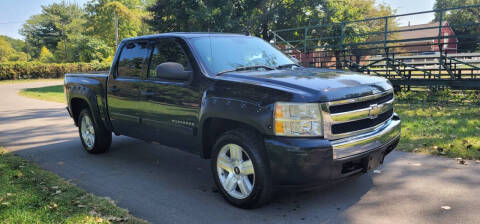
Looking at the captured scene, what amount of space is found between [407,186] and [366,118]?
3.91 feet

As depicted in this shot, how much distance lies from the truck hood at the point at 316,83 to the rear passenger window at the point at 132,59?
1627 mm

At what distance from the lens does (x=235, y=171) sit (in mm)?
3842

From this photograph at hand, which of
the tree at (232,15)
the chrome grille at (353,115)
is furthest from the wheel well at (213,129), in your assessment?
the tree at (232,15)

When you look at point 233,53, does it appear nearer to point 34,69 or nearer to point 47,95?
point 47,95

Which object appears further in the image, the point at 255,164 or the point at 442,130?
the point at 442,130

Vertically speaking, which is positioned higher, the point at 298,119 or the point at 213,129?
the point at 298,119

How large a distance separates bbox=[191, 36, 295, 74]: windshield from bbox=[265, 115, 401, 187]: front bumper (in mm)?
1327

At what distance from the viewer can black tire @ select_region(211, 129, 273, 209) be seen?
3.54m

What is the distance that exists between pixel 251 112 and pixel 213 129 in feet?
2.58

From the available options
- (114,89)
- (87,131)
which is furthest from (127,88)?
(87,131)

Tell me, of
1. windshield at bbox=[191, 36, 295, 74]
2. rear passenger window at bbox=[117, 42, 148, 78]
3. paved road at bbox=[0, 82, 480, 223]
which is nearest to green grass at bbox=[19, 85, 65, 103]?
paved road at bbox=[0, 82, 480, 223]

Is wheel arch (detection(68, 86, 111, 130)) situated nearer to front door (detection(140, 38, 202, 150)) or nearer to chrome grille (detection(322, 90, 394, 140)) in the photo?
front door (detection(140, 38, 202, 150))

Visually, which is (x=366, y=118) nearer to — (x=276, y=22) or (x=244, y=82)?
(x=244, y=82)

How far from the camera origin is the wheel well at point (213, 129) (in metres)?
3.99
